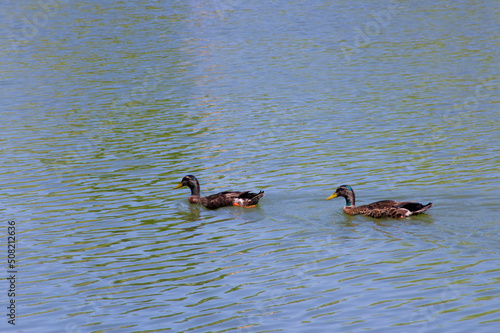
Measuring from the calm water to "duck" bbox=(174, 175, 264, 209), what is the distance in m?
0.24

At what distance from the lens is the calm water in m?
→ 12.7

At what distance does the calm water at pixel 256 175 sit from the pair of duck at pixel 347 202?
0.86 feet

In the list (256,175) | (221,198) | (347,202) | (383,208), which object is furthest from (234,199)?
(383,208)

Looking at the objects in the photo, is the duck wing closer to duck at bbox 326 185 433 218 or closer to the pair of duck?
the pair of duck

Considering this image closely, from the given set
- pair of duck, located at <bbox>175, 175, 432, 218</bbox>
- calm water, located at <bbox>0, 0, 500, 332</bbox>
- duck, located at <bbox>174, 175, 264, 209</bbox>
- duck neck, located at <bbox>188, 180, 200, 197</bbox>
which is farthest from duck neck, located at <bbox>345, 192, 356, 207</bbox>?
duck neck, located at <bbox>188, 180, 200, 197</bbox>

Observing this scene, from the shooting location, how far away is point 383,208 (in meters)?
16.6

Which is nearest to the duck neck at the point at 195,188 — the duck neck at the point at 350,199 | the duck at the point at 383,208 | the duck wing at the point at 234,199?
the duck wing at the point at 234,199

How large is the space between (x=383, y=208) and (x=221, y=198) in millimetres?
4186

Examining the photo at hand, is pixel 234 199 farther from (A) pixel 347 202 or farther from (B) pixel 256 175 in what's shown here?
(B) pixel 256 175

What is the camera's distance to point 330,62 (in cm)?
3700

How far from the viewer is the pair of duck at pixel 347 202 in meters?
16.4

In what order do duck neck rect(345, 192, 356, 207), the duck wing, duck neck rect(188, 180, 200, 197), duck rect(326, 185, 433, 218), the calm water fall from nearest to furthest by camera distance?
the calm water → duck rect(326, 185, 433, 218) → duck neck rect(345, 192, 356, 207) → the duck wing → duck neck rect(188, 180, 200, 197)

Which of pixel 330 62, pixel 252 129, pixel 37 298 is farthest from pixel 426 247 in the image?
pixel 330 62

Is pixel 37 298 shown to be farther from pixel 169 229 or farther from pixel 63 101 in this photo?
pixel 63 101
